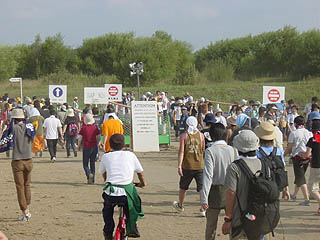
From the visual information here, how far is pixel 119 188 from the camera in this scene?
21.1 ft

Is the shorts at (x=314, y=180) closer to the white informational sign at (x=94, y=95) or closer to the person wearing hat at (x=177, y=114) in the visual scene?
the person wearing hat at (x=177, y=114)

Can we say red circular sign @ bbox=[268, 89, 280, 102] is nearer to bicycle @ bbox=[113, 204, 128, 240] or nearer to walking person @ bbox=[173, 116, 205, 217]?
walking person @ bbox=[173, 116, 205, 217]

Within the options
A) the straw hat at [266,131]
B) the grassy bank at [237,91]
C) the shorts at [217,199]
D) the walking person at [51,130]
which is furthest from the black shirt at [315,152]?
the grassy bank at [237,91]

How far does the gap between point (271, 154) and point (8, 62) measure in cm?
5687

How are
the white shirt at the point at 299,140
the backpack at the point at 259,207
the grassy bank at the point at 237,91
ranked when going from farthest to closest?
the grassy bank at the point at 237,91
the white shirt at the point at 299,140
the backpack at the point at 259,207

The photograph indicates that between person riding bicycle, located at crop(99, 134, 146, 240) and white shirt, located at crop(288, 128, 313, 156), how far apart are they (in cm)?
424

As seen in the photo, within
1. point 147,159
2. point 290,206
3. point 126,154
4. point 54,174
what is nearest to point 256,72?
point 147,159

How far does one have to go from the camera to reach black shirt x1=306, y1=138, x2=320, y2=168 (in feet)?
30.5

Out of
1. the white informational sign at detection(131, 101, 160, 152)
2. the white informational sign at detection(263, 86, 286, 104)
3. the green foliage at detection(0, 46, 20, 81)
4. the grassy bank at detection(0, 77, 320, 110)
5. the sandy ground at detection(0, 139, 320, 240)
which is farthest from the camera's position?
the green foliage at detection(0, 46, 20, 81)

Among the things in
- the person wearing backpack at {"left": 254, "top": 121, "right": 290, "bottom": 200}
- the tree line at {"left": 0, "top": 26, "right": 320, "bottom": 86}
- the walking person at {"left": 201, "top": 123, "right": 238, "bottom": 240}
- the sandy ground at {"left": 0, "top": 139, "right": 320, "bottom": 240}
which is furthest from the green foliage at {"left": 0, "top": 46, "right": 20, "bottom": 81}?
the person wearing backpack at {"left": 254, "top": 121, "right": 290, "bottom": 200}

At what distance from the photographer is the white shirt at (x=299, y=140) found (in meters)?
9.86

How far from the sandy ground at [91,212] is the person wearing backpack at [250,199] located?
107 inches

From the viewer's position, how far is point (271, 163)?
561 cm

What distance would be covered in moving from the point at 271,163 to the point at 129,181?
1.76 metres
